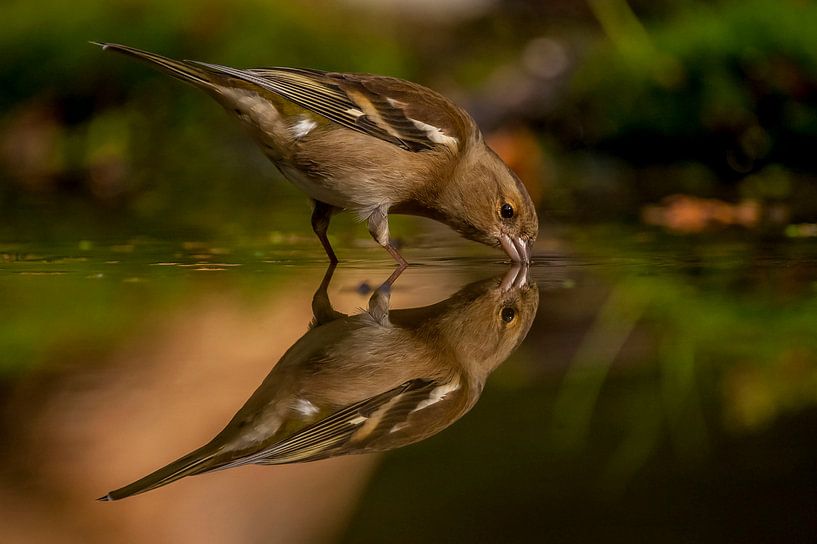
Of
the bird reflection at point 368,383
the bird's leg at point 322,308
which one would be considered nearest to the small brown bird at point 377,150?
the bird's leg at point 322,308

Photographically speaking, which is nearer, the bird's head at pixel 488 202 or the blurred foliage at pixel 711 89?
the bird's head at pixel 488 202

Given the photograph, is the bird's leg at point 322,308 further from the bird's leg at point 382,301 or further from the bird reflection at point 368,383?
the bird's leg at point 382,301

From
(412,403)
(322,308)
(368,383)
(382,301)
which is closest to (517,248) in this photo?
(382,301)

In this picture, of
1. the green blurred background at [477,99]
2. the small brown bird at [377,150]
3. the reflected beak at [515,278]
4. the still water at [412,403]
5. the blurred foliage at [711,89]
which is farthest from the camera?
the blurred foliage at [711,89]

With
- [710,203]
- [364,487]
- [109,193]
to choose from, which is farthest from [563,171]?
[364,487]

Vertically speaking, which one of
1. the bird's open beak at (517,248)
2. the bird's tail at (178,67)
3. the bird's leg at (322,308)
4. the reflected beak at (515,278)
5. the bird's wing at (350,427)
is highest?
the bird's tail at (178,67)

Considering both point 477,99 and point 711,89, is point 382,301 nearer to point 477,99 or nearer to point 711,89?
point 711,89

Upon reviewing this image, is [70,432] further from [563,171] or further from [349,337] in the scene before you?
[563,171]
